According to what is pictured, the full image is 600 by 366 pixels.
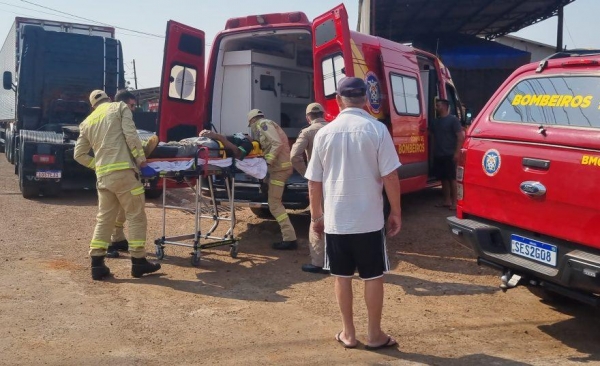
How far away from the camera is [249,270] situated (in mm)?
6285

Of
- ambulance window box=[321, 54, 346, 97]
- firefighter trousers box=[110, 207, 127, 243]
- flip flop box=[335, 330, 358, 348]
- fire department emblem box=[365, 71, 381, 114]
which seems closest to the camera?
flip flop box=[335, 330, 358, 348]

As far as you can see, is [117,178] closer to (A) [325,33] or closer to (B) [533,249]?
(A) [325,33]

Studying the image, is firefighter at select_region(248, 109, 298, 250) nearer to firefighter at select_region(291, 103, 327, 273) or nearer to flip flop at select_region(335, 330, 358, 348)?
firefighter at select_region(291, 103, 327, 273)

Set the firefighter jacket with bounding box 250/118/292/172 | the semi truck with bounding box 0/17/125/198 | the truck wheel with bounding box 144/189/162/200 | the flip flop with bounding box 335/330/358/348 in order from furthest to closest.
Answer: the semi truck with bounding box 0/17/125/198
the truck wheel with bounding box 144/189/162/200
the firefighter jacket with bounding box 250/118/292/172
the flip flop with bounding box 335/330/358/348

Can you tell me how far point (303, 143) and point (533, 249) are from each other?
2.74 meters

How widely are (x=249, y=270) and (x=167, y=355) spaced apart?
231cm

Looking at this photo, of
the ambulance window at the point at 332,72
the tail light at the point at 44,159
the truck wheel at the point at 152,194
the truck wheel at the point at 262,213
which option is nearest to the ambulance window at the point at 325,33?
the ambulance window at the point at 332,72

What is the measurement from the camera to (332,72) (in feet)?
22.3

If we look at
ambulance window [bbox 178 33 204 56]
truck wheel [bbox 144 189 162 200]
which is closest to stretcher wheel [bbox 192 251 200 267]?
ambulance window [bbox 178 33 204 56]

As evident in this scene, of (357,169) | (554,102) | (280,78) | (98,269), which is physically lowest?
(98,269)

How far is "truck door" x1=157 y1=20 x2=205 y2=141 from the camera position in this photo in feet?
24.9

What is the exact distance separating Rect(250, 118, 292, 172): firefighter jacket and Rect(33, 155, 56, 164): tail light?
5.02 m

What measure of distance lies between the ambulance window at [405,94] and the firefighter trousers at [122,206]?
3442mm


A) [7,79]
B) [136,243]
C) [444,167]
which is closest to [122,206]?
[136,243]
